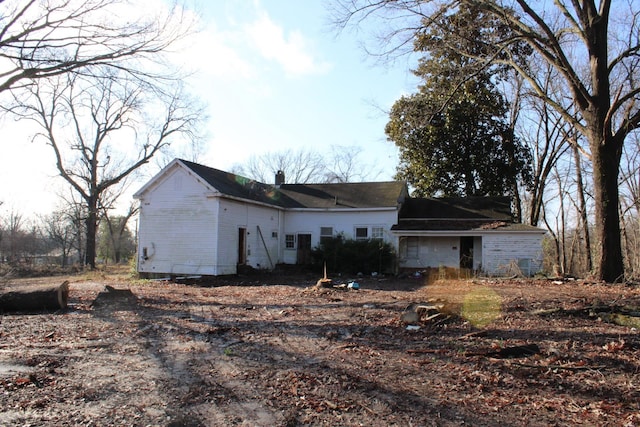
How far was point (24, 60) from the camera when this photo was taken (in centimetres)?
1285

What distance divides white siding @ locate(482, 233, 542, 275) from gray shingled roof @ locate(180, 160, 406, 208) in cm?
532

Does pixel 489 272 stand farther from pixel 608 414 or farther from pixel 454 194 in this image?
pixel 608 414

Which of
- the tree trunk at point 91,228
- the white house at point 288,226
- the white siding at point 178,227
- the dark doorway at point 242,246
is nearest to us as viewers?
the white siding at point 178,227

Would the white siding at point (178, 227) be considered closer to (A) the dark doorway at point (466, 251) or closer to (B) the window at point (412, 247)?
(B) the window at point (412, 247)

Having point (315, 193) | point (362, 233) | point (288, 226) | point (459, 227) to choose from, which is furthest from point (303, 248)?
point (459, 227)

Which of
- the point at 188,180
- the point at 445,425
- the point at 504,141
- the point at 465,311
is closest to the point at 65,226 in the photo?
the point at 188,180

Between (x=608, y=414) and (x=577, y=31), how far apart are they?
1439 centimetres

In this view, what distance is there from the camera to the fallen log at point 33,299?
10.5 metres

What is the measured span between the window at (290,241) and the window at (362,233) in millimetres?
3689

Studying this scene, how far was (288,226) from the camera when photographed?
26.3m

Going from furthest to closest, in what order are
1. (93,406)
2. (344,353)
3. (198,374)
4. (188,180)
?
1. (188,180)
2. (344,353)
3. (198,374)
4. (93,406)

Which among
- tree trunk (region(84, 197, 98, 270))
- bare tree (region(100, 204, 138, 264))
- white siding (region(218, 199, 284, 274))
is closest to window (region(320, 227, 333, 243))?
white siding (region(218, 199, 284, 274))

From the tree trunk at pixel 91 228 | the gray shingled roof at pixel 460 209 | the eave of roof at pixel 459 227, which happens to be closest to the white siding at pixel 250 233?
the eave of roof at pixel 459 227

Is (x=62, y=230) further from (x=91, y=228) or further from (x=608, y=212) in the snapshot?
(x=608, y=212)
